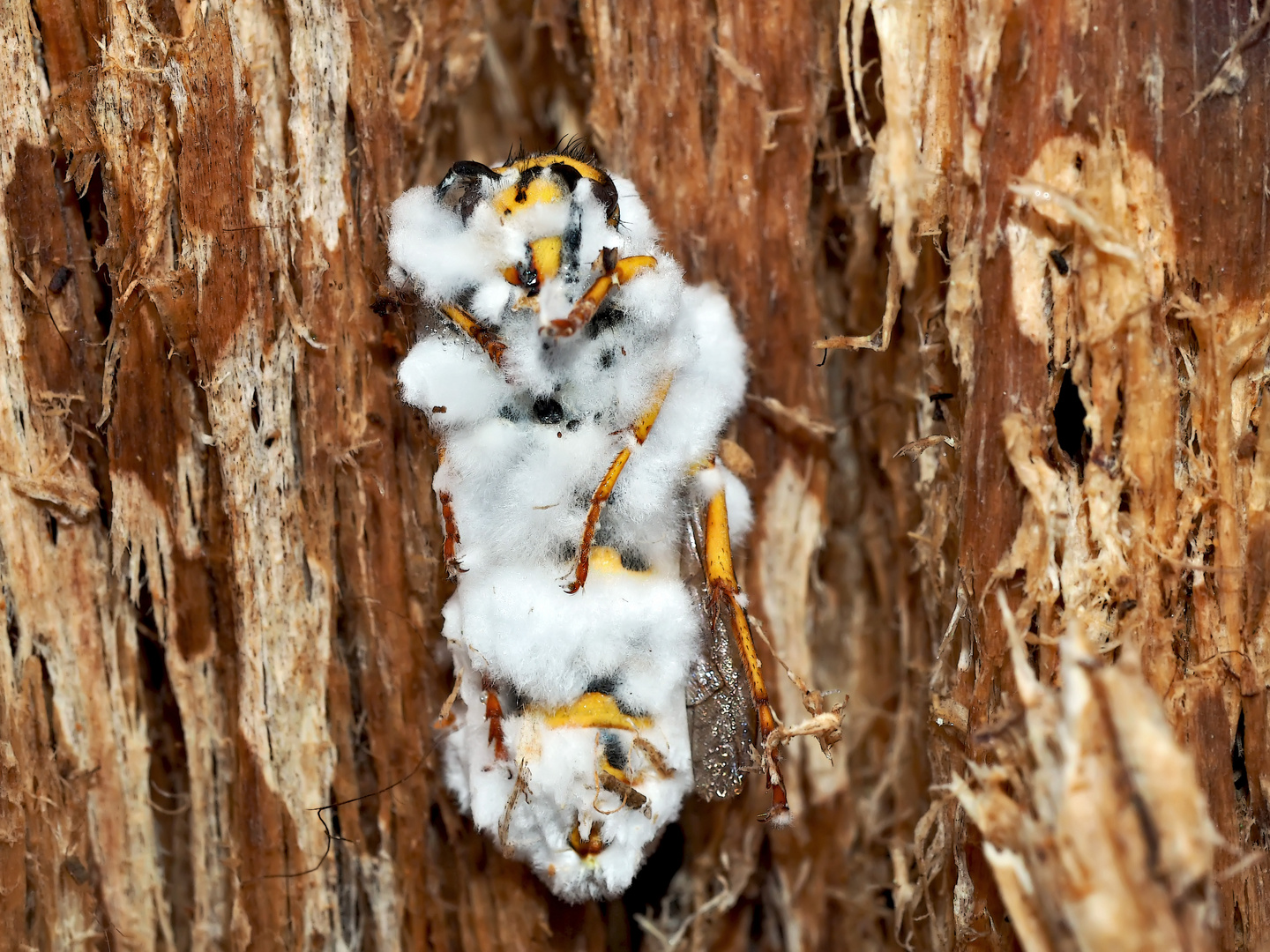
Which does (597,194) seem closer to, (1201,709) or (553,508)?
(553,508)

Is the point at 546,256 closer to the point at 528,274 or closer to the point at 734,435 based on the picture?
the point at 528,274

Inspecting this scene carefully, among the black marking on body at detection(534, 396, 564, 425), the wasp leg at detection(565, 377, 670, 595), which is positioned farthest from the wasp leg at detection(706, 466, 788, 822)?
the black marking on body at detection(534, 396, 564, 425)

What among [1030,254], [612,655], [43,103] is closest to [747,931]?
[612,655]

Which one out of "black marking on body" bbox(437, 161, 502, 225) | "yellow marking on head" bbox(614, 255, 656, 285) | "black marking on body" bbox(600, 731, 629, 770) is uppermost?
"black marking on body" bbox(437, 161, 502, 225)

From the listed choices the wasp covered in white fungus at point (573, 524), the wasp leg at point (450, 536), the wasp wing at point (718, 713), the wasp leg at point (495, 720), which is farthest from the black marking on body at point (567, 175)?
the wasp leg at point (495, 720)

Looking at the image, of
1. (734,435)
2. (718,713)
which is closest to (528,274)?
(734,435)

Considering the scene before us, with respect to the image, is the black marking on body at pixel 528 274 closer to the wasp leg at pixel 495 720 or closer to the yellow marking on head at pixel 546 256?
the yellow marking on head at pixel 546 256

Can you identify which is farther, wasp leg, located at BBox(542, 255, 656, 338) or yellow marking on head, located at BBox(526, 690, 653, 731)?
yellow marking on head, located at BBox(526, 690, 653, 731)

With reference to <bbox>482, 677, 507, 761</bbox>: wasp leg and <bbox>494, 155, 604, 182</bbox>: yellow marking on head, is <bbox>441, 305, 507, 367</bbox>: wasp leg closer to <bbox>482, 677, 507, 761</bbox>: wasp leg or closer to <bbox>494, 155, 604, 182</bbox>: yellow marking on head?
<bbox>494, 155, 604, 182</bbox>: yellow marking on head
